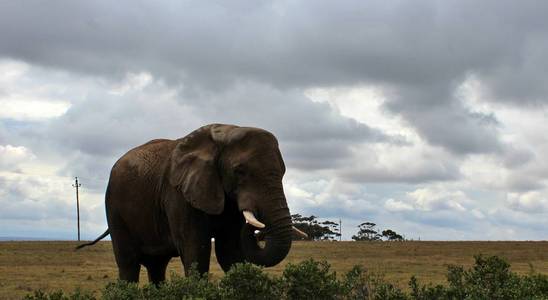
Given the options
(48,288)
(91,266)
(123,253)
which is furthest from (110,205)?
(91,266)

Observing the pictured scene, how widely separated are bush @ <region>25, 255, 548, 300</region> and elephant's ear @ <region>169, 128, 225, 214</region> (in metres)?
3.10

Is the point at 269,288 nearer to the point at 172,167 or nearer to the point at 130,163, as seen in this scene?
the point at 172,167

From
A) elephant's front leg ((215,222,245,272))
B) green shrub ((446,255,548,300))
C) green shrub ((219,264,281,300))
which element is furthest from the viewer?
elephant's front leg ((215,222,245,272))

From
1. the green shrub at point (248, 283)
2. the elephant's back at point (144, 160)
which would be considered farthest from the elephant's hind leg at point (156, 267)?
the green shrub at point (248, 283)

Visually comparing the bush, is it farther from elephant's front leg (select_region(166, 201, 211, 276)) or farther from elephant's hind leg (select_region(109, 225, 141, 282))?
elephant's hind leg (select_region(109, 225, 141, 282))

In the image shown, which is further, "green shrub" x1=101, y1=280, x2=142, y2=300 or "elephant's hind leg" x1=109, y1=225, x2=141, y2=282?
"elephant's hind leg" x1=109, y1=225, x2=141, y2=282

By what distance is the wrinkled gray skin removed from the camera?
33.8ft

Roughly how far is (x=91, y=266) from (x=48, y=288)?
1448 centimetres

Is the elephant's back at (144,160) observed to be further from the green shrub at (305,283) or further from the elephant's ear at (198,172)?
the green shrub at (305,283)

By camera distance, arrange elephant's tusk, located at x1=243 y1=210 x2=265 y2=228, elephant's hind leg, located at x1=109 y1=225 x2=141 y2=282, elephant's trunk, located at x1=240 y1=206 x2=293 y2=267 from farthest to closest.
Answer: elephant's hind leg, located at x1=109 y1=225 x2=141 y2=282
elephant's trunk, located at x1=240 y1=206 x2=293 y2=267
elephant's tusk, located at x1=243 y1=210 x2=265 y2=228

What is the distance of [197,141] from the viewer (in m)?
11.4

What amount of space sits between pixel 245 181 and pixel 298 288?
358cm

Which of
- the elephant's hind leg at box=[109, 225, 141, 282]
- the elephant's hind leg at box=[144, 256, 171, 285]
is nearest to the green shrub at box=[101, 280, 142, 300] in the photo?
the elephant's hind leg at box=[109, 225, 141, 282]

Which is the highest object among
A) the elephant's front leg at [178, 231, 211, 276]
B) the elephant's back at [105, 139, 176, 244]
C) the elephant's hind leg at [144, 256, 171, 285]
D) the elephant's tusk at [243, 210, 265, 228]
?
the elephant's back at [105, 139, 176, 244]
